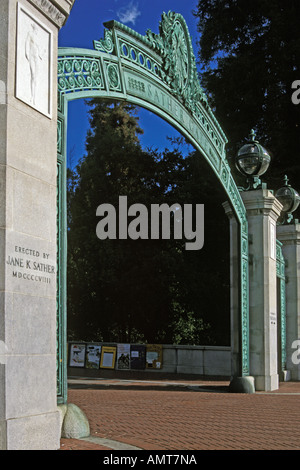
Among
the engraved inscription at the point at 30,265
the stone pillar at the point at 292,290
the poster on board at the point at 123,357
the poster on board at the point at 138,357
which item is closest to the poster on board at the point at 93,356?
the poster on board at the point at 123,357

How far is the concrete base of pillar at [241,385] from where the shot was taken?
43.3ft

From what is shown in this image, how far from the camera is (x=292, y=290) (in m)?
Answer: 18.4

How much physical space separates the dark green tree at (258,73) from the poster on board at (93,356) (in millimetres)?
9726

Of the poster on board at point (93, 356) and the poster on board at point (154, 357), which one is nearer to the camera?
the poster on board at point (154, 357)

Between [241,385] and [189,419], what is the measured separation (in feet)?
16.2

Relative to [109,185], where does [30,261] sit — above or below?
below

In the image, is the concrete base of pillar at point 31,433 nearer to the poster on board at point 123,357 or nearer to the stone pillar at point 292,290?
the stone pillar at point 292,290

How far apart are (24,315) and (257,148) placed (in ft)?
31.4

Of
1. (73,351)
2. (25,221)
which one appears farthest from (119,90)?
(73,351)

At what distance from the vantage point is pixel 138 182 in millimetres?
29078

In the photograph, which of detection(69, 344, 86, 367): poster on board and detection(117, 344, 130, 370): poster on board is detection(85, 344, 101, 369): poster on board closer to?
detection(69, 344, 86, 367): poster on board

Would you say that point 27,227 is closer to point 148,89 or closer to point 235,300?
point 148,89

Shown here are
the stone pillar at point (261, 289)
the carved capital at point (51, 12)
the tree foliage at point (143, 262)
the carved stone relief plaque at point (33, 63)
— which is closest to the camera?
the carved stone relief plaque at point (33, 63)

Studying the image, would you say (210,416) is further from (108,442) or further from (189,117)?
(189,117)
